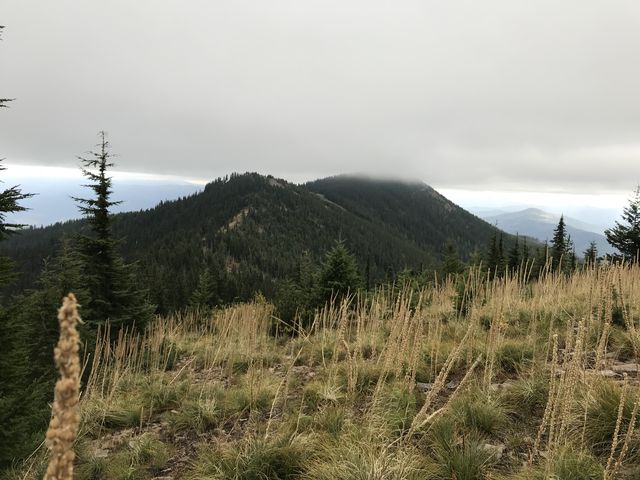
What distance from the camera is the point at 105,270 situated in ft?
54.4

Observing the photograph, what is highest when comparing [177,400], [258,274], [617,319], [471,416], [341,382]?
[617,319]

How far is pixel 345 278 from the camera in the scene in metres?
13.9

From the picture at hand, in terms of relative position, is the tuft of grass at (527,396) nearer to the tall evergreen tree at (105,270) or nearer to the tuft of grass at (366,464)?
the tuft of grass at (366,464)

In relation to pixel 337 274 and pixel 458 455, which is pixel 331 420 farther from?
pixel 337 274

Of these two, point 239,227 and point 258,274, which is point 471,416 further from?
point 239,227

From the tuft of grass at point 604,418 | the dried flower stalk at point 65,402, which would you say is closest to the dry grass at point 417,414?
the tuft of grass at point 604,418

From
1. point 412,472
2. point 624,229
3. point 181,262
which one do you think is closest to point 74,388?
point 412,472

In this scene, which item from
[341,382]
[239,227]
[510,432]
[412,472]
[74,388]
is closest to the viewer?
[74,388]

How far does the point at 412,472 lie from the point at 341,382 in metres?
2.52

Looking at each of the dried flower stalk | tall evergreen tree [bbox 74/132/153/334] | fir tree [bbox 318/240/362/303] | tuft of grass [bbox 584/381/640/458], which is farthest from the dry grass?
tall evergreen tree [bbox 74/132/153/334]

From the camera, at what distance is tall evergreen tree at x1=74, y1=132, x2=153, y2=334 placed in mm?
16281

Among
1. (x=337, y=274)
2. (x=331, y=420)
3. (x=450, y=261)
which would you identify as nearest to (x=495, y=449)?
(x=331, y=420)

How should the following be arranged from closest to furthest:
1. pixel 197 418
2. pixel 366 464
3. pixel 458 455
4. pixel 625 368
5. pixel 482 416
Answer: pixel 366 464 < pixel 458 455 < pixel 482 416 < pixel 625 368 < pixel 197 418

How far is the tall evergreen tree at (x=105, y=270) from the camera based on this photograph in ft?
53.4
